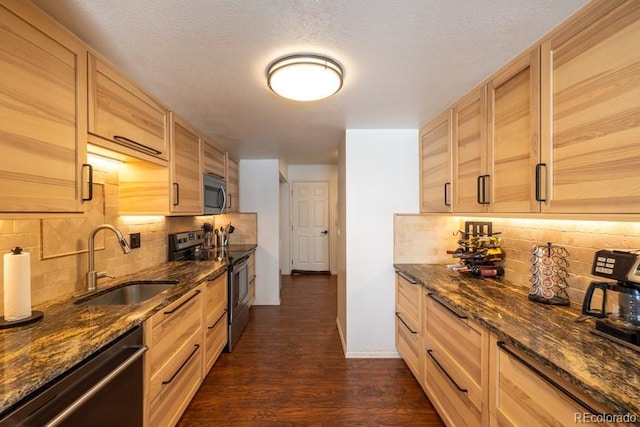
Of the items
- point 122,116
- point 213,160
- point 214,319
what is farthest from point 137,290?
point 213,160

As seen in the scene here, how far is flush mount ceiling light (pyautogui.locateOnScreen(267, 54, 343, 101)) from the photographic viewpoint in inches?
55.2

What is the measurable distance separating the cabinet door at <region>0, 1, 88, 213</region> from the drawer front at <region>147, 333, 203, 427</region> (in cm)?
101

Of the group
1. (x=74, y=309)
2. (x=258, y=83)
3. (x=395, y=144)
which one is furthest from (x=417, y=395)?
(x=258, y=83)

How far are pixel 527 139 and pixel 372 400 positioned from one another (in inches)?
77.6

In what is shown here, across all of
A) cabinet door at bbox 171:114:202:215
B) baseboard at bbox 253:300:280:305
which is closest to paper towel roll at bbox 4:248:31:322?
cabinet door at bbox 171:114:202:215

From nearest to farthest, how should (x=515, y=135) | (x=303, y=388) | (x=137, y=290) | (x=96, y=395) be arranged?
(x=96, y=395), (x=515, y=135), (x=137, y=290), (x=303, y=388)

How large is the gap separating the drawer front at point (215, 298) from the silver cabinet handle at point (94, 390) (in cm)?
90

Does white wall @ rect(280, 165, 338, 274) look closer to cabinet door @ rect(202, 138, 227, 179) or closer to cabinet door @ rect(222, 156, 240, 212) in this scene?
cabinet door @ rect(222, 156, 240, 212)

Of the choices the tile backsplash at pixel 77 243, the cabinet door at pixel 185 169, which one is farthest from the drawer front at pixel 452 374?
the cabinet door at pixel 185 169

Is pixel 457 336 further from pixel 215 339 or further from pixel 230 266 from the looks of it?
pixel 230 266

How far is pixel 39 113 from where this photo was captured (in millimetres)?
1076

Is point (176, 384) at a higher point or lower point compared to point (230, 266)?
lower

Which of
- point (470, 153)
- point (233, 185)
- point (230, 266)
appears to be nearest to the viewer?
point (470, 153)

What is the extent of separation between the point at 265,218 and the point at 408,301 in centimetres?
247
